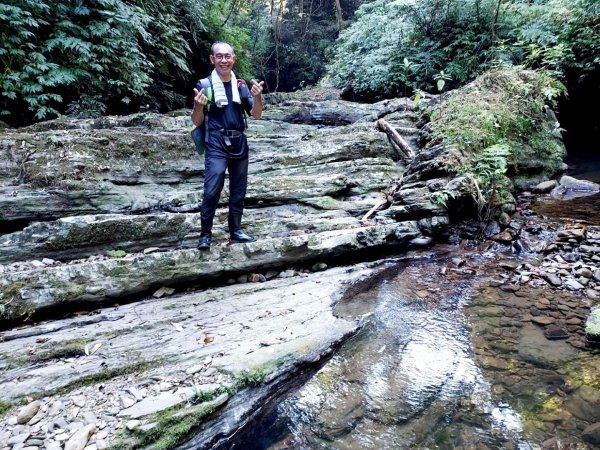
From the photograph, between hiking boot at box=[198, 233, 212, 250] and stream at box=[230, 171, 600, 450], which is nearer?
stream at box=[230, 171, 600, 450]

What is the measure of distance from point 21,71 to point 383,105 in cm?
1094

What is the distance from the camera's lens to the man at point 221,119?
4.36 m

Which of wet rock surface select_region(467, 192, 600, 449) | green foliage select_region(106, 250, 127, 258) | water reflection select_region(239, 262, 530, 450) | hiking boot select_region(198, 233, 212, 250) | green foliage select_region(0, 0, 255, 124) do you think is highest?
green foliage select_region(0, 0, 255, 124)

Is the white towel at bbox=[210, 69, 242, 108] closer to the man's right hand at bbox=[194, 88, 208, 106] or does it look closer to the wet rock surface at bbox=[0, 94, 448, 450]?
the man's right hand at bbox=[194, 88, 208, 106]

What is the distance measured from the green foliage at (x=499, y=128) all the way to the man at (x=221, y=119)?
427 centimetres

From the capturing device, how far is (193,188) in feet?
23.3

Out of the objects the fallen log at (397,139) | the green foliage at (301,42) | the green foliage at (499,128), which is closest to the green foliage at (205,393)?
the green foliage at (499,128)

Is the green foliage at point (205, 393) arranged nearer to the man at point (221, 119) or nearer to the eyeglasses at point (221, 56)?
the man at point (221, 119)

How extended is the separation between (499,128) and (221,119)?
6.32m

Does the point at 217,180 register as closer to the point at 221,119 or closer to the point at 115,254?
the point at 221,119

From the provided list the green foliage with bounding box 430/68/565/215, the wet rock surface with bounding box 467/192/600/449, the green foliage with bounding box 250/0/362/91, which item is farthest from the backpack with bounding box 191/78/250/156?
the green foliage with bounding box 250/0/362/91

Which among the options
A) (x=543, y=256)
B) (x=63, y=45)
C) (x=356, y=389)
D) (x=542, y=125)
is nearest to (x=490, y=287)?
(x=543, y=256)

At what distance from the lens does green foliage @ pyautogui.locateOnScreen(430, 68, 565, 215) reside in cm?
677

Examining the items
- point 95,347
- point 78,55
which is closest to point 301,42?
point 78,55
